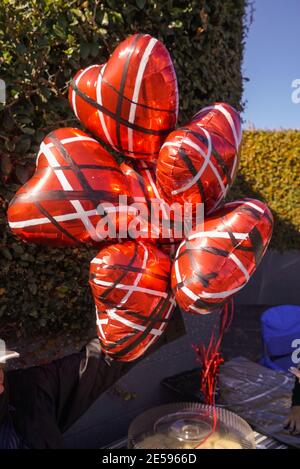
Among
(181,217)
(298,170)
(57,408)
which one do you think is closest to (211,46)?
(181,217)

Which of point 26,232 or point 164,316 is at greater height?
point 26,232

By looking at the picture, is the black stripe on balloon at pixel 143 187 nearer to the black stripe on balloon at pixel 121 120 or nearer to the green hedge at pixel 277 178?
the black stripe on balloon at pixel 121 120

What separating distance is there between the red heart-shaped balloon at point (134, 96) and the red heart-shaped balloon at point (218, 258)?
A: 35 centimetres

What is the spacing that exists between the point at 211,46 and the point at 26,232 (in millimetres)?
2058

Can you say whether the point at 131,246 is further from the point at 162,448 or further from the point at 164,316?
the point at 162,448

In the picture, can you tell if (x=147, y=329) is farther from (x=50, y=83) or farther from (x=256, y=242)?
(x=50, y=83)

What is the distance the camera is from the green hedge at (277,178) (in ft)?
20.5

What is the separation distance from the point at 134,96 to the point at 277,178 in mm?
5430

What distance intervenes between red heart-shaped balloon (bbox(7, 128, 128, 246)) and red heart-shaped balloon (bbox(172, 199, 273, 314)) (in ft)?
0.88

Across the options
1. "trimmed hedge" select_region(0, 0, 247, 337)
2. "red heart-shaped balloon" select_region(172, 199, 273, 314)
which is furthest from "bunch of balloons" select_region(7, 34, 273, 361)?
"trimmed hedge" select_region(0, 0, 247, 337)

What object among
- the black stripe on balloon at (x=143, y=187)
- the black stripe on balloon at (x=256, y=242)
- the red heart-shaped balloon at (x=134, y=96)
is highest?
the red heart-shaped balloon at (x=134, y=96)

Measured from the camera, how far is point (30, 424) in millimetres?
1417

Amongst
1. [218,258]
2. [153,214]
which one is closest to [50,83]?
[153,214]

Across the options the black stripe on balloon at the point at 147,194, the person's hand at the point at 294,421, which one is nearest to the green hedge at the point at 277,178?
the person's hand at the point at 294,421
